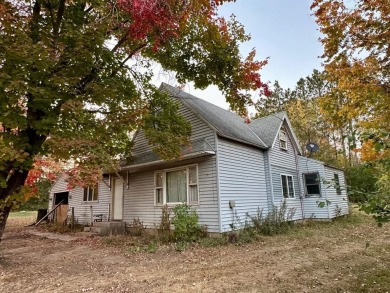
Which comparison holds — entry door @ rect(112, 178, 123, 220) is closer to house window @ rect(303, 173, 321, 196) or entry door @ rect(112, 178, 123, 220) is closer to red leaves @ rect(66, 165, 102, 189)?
red leaves @ rect(66, 165, 102, 189)

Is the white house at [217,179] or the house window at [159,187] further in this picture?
the house window at [159,187]

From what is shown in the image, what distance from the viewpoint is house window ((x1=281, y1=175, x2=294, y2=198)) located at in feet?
46.0

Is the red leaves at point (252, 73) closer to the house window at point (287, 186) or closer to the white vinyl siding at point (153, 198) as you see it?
the white vinyl siding at point (153, 198)

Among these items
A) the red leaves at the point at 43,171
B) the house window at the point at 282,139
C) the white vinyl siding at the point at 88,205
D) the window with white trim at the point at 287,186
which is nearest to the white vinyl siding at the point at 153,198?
the white vinyl siding at the point at 88,205

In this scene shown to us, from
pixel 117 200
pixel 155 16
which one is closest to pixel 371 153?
pixel 155 16

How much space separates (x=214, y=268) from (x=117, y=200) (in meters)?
9.03

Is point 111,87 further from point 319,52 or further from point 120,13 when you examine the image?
point 319,52

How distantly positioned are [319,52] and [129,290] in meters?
8.54

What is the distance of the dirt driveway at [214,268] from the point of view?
16.1ft

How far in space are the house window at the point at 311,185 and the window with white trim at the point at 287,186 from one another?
111cm

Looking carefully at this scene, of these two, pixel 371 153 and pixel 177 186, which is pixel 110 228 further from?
pixel 371 153

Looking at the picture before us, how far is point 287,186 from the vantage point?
563 inches

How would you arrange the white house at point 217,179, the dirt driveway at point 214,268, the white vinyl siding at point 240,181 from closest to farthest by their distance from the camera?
1. the dirt driveway at point 214,268
2. the white vinyl siding at point 240,181
3. the white house at point 217,179

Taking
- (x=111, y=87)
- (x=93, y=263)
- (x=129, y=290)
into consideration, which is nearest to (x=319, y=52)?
(x=111, y=87)
